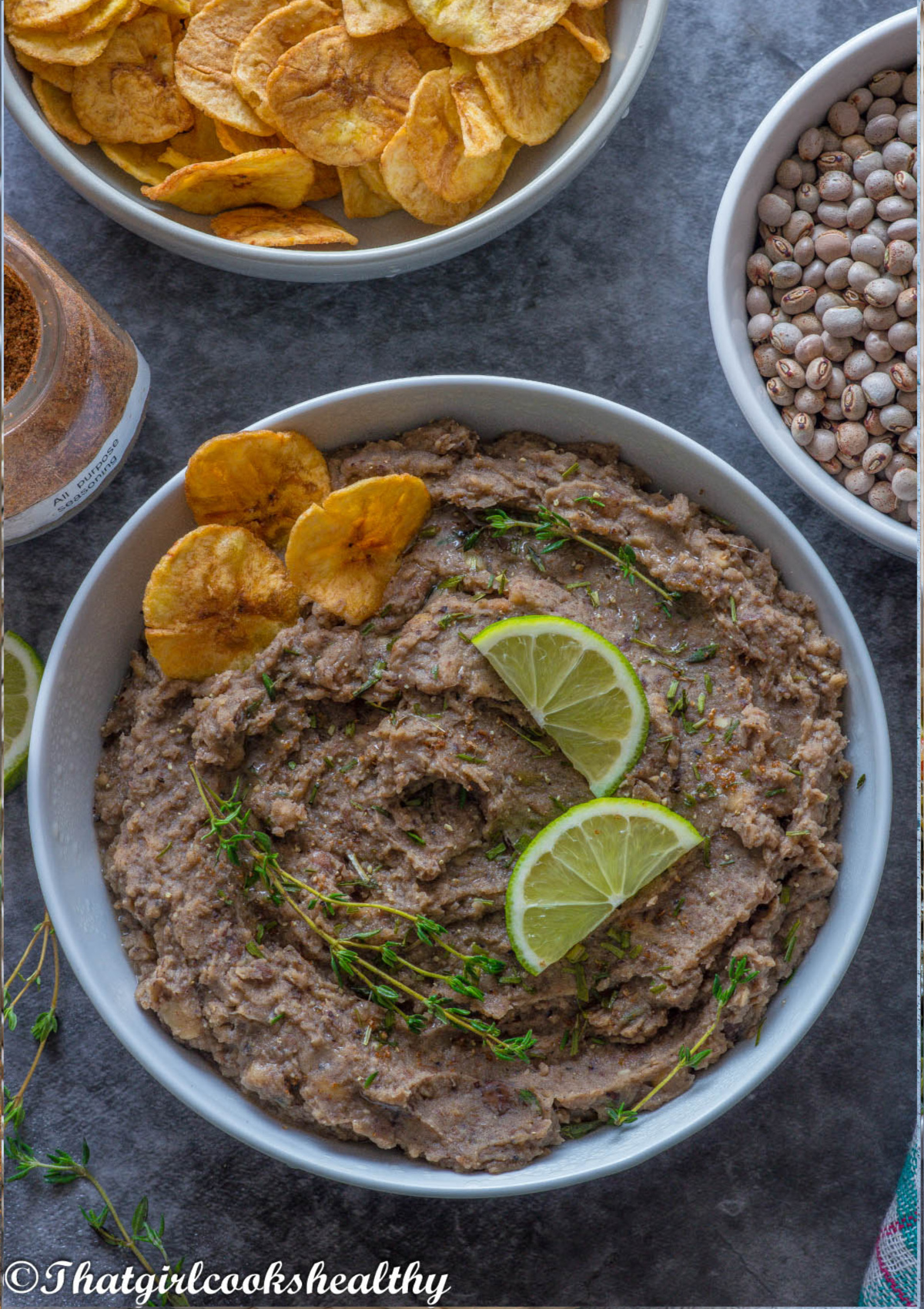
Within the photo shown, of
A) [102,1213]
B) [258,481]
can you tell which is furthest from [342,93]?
[102,1213]

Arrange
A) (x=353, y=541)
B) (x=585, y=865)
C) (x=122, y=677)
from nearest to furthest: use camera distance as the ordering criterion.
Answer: (x=585, y=865) → (x=353, y=541) → (x=122, y=677)

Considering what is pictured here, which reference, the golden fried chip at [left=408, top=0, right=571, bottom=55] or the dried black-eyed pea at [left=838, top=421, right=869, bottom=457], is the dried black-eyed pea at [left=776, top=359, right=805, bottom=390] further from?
the golden fried chip at [left=408, top=0, right=571, bottom=55]

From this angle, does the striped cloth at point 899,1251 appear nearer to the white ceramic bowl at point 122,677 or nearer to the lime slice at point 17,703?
the white ceramic bowl at point 122,677

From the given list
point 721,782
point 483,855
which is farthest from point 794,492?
point 483,855

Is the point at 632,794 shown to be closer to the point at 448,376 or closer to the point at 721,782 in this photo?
the point at 721,782

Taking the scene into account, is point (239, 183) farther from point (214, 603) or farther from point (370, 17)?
point (214, 603)

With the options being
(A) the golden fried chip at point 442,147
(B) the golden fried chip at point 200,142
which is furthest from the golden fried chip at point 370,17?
(B) the golden fried chip at point 200,142
